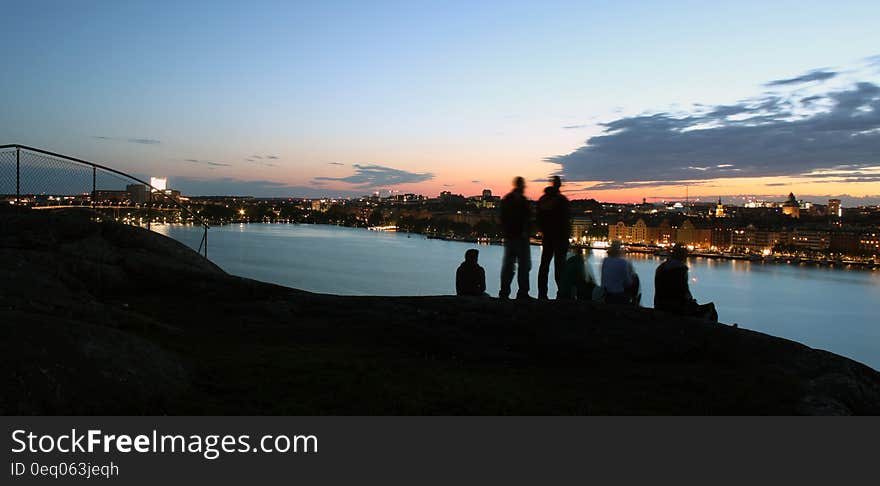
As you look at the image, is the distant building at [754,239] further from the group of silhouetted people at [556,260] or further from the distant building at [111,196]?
the group of silhouetted people at [556,260]

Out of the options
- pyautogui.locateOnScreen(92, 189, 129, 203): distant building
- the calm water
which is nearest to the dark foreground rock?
pyautogui.locateOnScreen(92, 189, 129, 203): distant building

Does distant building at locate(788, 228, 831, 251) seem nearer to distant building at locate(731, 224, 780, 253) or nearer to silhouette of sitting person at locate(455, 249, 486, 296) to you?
distant building at locate(731, 224, 780, 253)

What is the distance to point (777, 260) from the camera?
11319 cm

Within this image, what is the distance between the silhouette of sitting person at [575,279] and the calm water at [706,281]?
99.8 feet

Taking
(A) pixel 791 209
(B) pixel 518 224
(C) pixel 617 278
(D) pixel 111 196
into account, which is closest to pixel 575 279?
(C) pixel 617 278

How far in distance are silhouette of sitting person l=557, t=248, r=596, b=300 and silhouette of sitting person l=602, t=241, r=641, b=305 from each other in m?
0.48

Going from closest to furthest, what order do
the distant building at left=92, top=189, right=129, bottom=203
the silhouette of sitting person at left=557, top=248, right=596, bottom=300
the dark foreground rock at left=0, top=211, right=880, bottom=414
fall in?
the dark foreground rock at left=0, top=211, right=880, bottom=414 → the silhouette of sitting person at left=557, top=248, right=596, bottom=300 → the distant building at left=92, top=189, right=129, bottom=203

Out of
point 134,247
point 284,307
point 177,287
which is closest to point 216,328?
point 284,307

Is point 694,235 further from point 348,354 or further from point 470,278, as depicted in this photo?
point 348,354

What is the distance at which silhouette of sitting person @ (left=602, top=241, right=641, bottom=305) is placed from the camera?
8.23m

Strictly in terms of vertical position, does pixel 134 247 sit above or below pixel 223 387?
above

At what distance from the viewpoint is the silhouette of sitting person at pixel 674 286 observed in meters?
7.46
